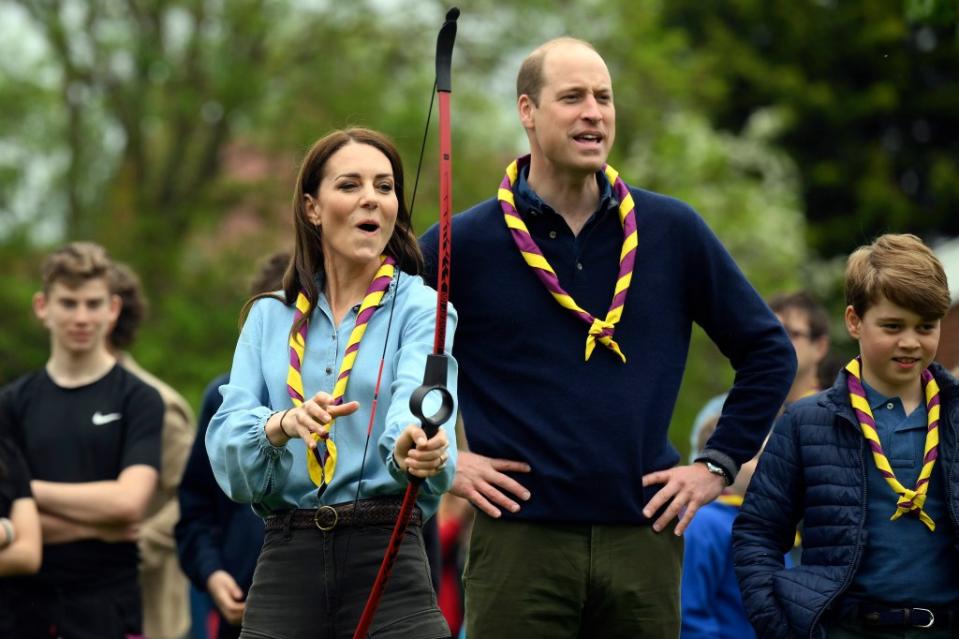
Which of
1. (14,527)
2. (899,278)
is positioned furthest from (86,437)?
(899,278)

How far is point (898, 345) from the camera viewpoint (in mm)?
5211

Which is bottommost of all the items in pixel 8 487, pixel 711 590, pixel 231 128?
pixel 711 590

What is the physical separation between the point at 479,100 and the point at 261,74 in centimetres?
310

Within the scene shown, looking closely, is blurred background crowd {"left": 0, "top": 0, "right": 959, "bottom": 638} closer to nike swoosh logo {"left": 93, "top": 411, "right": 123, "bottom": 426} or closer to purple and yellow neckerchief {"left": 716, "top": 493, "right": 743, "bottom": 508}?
purple and yellow neckerchief {"left": 716, "top": 493, "right": 743, "bottom": 508}

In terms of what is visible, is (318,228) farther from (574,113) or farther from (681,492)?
(681,492)

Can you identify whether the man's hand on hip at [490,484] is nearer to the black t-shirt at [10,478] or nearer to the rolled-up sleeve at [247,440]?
the rolled-up sleeve at [247,440]

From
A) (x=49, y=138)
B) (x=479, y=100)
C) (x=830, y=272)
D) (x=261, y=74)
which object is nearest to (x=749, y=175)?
(x=830, y=272)

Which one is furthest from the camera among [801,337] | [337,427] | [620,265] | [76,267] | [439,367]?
[801,337]

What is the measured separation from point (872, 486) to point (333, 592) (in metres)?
1.80

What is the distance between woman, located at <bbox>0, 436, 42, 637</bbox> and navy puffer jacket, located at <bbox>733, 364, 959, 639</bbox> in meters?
2.98

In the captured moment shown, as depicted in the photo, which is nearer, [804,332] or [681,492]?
[681,492]

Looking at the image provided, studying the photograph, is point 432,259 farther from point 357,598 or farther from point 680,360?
point 357,598

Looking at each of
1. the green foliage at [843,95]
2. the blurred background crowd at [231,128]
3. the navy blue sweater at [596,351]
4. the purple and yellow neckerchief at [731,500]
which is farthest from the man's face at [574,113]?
the green foliage at [843,95]

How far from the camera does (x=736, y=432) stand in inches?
215
